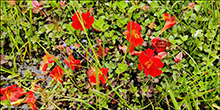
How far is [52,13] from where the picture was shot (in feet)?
5.34

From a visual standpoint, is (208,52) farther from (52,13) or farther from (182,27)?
(52,13)

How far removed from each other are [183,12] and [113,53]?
2.37ft

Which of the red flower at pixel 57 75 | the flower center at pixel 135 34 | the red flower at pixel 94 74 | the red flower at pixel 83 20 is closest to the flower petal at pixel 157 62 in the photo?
the flower center at pixel 135 34

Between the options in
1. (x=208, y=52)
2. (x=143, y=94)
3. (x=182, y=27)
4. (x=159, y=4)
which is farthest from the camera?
(x=159, y=4)

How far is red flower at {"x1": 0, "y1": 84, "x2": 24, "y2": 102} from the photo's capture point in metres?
1.22

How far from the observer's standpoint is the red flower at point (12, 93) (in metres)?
1.22

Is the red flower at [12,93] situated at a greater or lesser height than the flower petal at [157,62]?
lesser

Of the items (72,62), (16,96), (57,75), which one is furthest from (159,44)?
(16,96)

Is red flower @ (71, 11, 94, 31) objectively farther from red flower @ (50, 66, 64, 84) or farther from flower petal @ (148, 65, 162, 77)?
flower petal @ (148, 65, 162, 77)

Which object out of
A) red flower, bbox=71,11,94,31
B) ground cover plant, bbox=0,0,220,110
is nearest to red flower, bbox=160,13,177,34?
ground cover plant, bbox=0,0,220,110

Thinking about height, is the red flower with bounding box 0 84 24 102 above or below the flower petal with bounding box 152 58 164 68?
below

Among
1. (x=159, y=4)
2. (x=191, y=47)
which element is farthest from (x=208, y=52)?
(x=159, y=4)

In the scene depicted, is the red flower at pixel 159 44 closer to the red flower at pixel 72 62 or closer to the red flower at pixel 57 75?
the red flower at pixel 72 62

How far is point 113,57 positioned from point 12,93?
791mm
